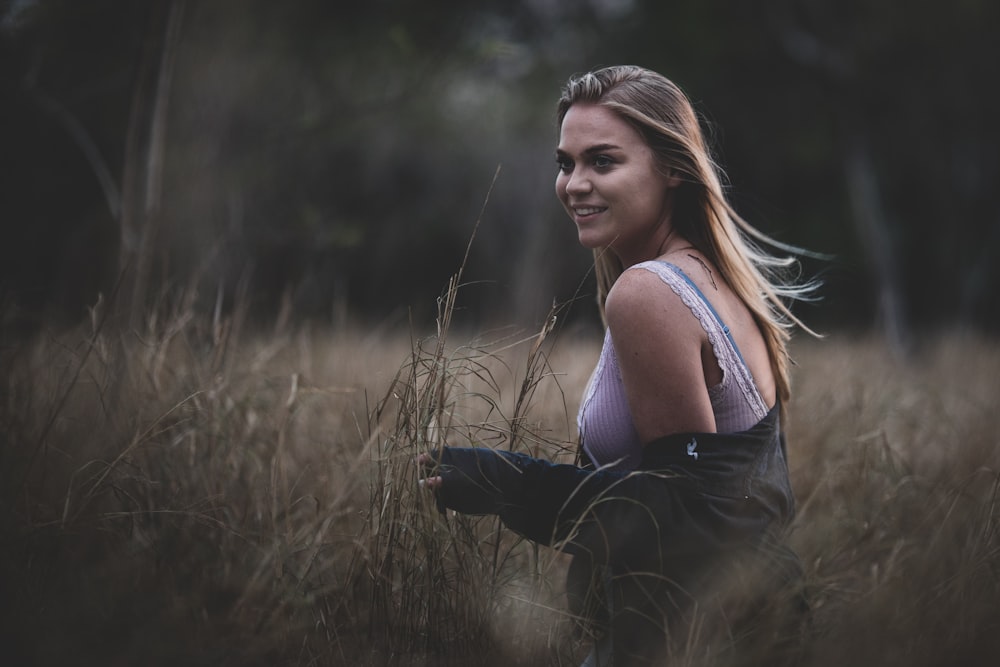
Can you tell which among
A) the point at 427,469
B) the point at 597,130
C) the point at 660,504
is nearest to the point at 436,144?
the point at 597,130

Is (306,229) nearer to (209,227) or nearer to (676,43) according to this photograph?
(209,227)

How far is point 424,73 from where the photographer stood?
3.66 meters

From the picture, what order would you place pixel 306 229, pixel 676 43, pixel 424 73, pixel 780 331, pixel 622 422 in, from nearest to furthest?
pixel 622 422 < pixel 780 331 < pixel 424 73 < pixel 306 229 < pixel 676 43

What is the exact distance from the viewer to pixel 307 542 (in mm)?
2037

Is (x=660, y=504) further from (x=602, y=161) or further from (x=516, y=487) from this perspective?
(x=602, y=161)

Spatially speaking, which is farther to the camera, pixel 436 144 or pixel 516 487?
pixel 436 144

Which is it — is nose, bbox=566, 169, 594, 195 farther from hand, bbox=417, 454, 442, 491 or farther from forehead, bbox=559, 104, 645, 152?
hand, bbox=417, 454, 442, 491

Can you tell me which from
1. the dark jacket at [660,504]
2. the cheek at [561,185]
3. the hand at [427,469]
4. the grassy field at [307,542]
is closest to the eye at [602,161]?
the cheek at [561,185]

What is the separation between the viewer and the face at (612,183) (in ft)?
5.81

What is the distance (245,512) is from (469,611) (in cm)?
87

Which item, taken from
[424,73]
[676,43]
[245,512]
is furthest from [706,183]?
[676,43]

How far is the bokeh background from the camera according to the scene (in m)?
4.29

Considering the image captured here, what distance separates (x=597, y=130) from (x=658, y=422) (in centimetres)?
69

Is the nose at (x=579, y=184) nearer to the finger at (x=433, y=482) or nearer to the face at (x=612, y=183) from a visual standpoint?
the face at (x=612, y=183)
